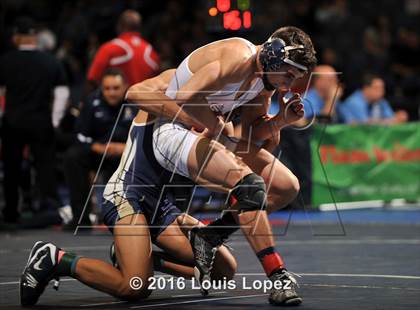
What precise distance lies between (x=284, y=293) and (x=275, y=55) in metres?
1.28

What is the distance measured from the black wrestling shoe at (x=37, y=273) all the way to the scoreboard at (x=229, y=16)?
4.06m

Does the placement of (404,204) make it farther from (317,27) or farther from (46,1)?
(46,1)

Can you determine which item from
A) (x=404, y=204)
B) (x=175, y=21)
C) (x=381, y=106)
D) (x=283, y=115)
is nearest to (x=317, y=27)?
(x=175, y=21)

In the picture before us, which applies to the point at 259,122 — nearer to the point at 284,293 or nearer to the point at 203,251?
the point at 203,251

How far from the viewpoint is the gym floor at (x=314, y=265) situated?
20.0 feet

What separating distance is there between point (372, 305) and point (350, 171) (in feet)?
21.0

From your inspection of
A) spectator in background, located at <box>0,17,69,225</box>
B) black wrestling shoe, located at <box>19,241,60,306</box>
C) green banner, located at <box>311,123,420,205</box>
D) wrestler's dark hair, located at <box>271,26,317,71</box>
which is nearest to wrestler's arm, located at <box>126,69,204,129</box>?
wrestler's dark hair, located at <box>271,26,317,71</box>

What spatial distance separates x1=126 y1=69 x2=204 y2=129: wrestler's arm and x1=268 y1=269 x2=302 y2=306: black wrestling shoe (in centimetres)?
A: 99

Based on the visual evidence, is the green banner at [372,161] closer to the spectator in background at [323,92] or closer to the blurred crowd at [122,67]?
the blurred crowd at [122,67]

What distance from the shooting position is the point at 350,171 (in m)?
12.2

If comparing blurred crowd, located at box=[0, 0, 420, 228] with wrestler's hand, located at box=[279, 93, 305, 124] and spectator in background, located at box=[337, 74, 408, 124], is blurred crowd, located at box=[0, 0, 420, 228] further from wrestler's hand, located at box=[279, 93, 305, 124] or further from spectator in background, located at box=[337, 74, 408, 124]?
wrestler's hand, located at box=[279, 93, 305, 124]

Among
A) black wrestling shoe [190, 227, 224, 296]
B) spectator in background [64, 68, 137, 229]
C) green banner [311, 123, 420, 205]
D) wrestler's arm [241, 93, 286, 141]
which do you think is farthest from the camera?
green banner [311, 123, 420, 205]

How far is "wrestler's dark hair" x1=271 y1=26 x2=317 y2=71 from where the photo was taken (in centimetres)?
600

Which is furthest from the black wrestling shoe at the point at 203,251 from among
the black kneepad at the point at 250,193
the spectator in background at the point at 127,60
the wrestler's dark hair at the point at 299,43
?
the spectator in background at the point at 127,60
